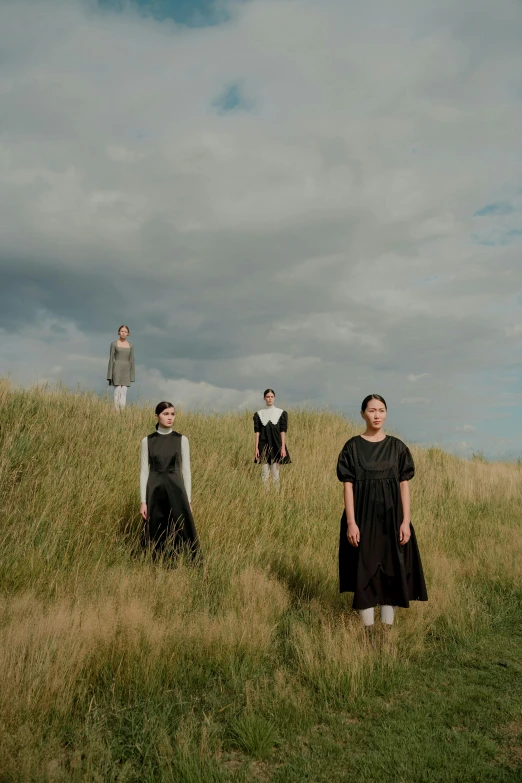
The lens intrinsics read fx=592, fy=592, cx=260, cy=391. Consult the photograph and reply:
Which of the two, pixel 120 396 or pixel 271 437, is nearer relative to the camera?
pixel 271 437

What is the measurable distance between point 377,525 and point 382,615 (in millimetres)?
795

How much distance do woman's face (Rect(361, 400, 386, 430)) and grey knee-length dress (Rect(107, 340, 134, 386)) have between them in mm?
10049

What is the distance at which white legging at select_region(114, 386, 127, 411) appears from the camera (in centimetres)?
1373

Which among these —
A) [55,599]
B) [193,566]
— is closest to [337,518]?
[193,566]

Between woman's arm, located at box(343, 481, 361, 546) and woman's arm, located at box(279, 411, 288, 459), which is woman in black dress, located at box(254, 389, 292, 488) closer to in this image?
woman's arm, located at box(279, 411, 288, 459)

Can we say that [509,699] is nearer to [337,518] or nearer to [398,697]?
[398,697]

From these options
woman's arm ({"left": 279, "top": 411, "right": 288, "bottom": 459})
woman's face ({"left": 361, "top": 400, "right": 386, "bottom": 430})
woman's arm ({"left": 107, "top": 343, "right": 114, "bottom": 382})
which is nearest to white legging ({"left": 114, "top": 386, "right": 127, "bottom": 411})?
woman's arm ({"left": 107, "top": 343, "right": 114, "bottom": 382})

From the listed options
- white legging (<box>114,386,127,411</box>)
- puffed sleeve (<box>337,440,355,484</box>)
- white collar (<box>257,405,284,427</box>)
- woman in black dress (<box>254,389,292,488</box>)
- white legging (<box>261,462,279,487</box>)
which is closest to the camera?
puffed sleeve (<box>337,440,355,484</box>)

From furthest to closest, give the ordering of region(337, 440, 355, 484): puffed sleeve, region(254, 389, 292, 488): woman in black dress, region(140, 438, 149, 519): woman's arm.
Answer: region(254, 389, 292, 488): woman in black dress → region(140, 438, 149, 519): woman's arm → region(337, 440, 355, 484): puffed sleeve

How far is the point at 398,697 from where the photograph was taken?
421cm

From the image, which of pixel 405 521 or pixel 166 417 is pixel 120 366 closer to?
pixel 166 417

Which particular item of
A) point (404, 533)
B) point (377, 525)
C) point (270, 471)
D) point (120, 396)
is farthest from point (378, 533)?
point (120, 396)

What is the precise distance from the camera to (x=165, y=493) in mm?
6566

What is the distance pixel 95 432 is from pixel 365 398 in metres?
6.46
